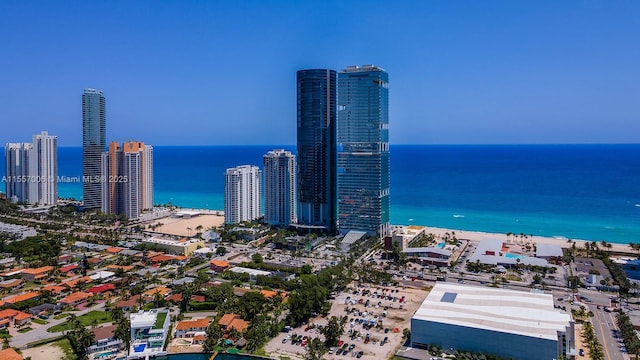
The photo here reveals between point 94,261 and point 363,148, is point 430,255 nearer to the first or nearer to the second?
point 363,148

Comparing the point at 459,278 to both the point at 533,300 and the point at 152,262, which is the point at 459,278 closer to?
the point at 533,300

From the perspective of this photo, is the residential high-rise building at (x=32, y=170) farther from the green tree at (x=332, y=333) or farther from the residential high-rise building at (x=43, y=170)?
the green tree at (x=332, y=333)

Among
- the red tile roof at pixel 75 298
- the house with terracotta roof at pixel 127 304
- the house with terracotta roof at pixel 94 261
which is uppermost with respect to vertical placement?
the house with terracotta roof at pixel 94 261

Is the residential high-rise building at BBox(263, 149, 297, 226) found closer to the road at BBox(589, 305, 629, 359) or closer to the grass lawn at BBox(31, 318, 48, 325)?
the grass lawn at BBox(31, 318, 48, 325)

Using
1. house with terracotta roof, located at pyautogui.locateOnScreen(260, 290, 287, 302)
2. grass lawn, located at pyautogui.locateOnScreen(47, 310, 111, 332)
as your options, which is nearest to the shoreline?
house with terracotta roof, located at pyautogui.locateOnScreen(260, 290, 287, 302)

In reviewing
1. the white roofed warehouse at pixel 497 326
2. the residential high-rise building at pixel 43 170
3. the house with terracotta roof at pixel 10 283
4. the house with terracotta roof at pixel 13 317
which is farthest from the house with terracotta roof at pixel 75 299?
the residential high-rise building at pixel 43 170

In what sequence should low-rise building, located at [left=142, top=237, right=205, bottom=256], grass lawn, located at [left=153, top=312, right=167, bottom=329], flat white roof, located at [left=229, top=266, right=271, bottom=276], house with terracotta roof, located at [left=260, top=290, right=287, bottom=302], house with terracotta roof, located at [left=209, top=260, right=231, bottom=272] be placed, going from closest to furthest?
grass lawn, located at [left=153, top=312, right=167, bottom=329] → house with terracotta roof, located at [left=260, top=290, right=287, bottom=302] → flat white roof, located at [left=229, top=266, right=271, bottom=276] → house with terracotta roof, located at [left=209, top=260, right=231, bottom=272] → low-rise building, located at [left=142, top=237, right=205, bottom=256]

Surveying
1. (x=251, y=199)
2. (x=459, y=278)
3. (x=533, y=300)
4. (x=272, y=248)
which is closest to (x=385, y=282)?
(x=459, y=278)

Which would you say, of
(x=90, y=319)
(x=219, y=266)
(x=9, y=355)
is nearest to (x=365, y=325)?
(x=219, y=266)
